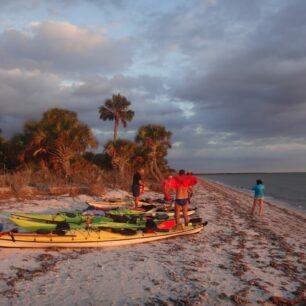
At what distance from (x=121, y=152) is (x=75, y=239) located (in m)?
25.1

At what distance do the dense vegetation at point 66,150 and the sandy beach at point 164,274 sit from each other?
47.1ft

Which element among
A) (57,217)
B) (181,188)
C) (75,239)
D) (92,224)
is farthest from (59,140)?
(75,239)

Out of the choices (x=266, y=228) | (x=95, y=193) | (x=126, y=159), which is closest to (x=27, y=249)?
(x=266, y=228)

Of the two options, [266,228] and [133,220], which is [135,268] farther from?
[266,228]

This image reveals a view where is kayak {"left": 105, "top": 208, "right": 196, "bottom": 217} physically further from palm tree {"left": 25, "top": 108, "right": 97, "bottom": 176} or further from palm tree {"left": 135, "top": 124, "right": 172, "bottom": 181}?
palm tree {"left": 135, "top": 124, "right": 172, "bottom": 181}

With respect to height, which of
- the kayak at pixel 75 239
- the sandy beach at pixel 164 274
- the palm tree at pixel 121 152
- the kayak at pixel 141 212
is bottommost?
the sandy beach at pixel 164 274

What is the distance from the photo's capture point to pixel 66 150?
2497 cm

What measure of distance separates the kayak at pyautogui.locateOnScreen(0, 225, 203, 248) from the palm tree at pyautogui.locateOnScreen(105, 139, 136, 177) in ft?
77.1

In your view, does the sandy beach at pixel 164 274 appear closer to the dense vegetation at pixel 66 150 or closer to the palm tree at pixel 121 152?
the dense vegetation at pixel 66 150

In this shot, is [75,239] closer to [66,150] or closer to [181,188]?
[181,188]

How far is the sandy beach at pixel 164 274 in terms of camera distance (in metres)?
5.50

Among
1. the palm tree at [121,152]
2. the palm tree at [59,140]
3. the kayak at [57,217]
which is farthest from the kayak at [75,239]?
the palm tree at [121,152]

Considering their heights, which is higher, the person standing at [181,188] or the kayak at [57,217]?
the person standing at [181,188]

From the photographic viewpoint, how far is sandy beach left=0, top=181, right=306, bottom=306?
550 cm
